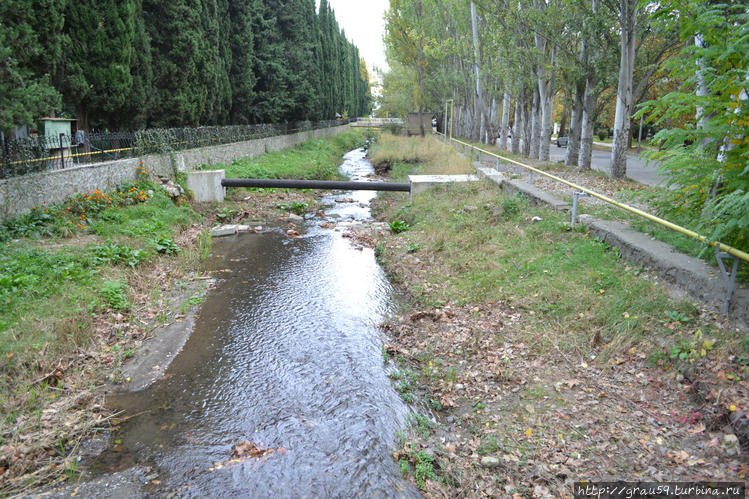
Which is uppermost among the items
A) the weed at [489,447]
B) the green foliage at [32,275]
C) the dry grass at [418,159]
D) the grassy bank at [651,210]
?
the dry grass at [418,159]

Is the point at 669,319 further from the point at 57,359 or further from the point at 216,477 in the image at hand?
the point at 57,359

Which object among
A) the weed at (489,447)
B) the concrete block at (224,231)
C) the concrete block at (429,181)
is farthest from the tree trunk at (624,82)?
the concrete block at (224,231)

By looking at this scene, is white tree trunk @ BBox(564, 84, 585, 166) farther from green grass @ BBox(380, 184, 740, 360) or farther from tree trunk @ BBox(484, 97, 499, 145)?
tree trunk @ BBox(484, 97, 499, 145)

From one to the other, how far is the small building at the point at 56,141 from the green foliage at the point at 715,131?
1238cm

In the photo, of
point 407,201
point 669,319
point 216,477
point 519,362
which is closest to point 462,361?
point 519,362

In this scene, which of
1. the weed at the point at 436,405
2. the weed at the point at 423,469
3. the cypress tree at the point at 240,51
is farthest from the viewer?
the cypress tree at the point at 240,51

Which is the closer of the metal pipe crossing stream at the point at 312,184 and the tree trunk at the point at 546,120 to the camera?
the metal pipe crossing stream at the point at 312,184

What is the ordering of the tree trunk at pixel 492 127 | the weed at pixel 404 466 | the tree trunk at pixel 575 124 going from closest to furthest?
the weed at pixel 404 466 → the tree trunk at pixel 575 124 → the tree trunk at pixel 492 127

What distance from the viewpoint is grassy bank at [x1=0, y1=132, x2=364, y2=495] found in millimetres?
5312

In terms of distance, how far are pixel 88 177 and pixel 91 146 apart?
139cm

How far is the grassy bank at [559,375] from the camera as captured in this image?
443 cm

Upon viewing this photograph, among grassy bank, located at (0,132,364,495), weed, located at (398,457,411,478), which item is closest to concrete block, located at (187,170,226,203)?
grassy bank, located at (0,132,364,495)

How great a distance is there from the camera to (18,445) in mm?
5004

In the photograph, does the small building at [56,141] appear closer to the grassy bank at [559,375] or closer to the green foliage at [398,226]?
the green foliage at [398,226]
